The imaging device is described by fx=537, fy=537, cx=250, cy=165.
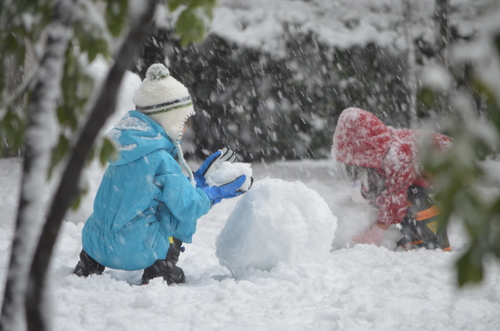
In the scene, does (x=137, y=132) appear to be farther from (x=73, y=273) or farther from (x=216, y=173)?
(x=73, y=273)

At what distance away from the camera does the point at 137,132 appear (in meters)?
Answer: 3.22

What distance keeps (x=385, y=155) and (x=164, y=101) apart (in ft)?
6.73

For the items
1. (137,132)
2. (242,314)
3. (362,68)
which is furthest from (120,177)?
(362,68)

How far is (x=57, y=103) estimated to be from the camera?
52.6 inches

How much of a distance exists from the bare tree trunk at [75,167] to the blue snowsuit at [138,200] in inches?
76.6

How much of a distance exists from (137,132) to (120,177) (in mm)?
291

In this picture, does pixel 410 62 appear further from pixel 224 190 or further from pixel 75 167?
pixel 75 167

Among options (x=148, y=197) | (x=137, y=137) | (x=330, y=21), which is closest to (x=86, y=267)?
(x=148, y=197)

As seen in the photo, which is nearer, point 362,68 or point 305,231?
point 305,231

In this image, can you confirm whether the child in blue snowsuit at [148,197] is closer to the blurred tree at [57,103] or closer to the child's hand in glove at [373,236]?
the child's hand in glove at [373,236]

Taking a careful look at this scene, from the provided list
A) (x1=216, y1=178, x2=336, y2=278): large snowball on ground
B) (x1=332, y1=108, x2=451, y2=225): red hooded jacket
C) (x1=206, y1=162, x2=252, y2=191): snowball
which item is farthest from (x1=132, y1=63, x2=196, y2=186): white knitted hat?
(x1=332, y1=108, x2=451, y2=225): red hooded jacket

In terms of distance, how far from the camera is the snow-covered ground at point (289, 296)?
262cm

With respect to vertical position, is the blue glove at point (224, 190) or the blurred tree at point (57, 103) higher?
the blurred tree at point (57, 103)

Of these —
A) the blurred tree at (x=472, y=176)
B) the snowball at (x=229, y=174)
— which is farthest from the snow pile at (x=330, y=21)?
the blurred tree at (x=472, y=176)
